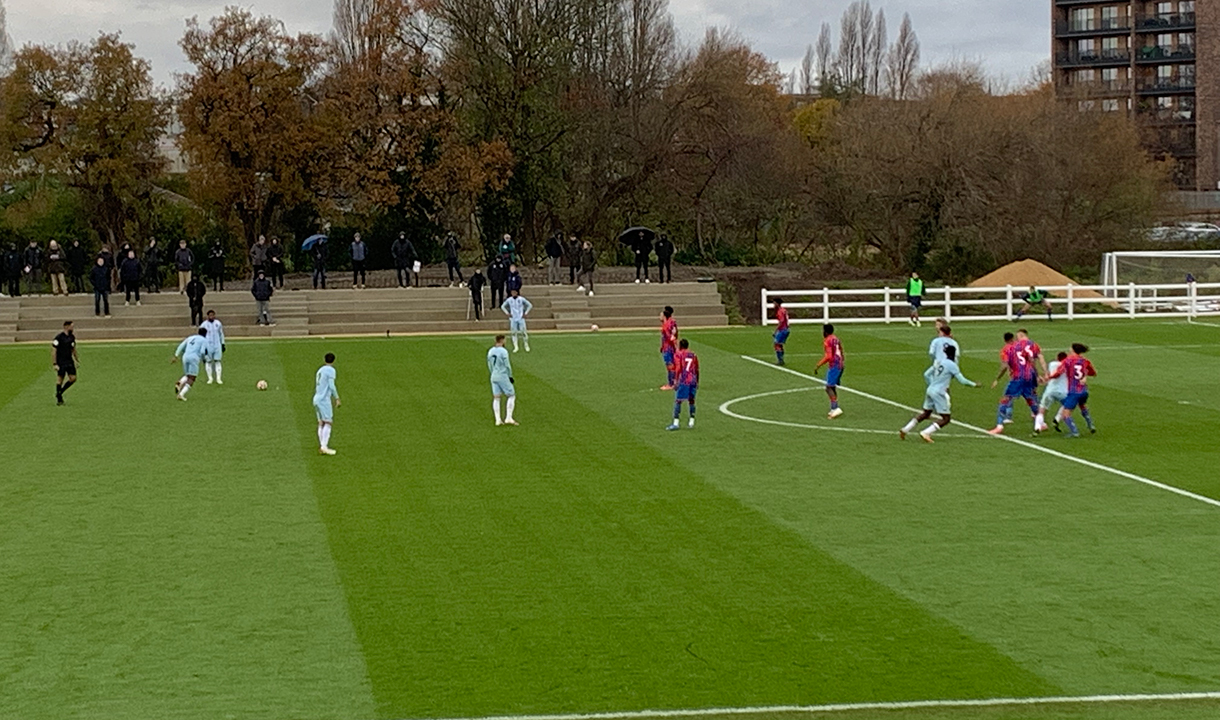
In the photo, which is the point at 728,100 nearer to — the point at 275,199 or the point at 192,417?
the point at 275,199

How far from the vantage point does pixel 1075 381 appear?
944 inches

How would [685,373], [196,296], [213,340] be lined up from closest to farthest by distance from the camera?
1. [685,373]
2. [213,340]
3. [196,296]

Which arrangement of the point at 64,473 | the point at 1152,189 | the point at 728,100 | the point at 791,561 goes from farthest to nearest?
the point at 728,100 < the point at 1152,189 < the point at 64,473 < the point at 791,561

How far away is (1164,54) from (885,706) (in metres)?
109

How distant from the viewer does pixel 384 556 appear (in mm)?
16203

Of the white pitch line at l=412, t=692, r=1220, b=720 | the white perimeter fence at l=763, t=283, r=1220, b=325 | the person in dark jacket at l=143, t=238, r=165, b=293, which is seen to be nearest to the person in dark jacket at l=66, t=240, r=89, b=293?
the person in dark jacket at l=143, t=238, r=165, b=293

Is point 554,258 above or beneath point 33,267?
beneath

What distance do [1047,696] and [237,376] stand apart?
27.9 metres

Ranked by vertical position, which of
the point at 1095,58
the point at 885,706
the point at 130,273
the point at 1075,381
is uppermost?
the point at 1095,58

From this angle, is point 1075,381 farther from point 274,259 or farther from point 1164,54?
point 1164,54

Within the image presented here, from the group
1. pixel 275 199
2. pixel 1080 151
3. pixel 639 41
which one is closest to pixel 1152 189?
pixel 1080 151

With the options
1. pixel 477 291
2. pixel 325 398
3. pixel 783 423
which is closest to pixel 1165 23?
pixel 477 291

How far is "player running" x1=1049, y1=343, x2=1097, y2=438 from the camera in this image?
2378cm

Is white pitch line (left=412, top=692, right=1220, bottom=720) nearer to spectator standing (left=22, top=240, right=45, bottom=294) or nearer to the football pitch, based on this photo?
the football pitch
